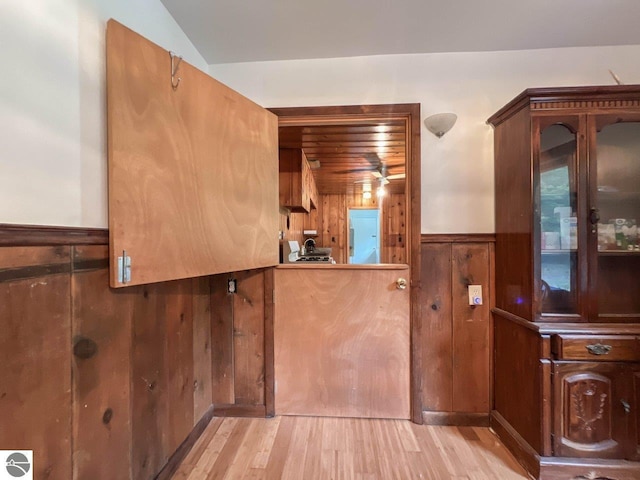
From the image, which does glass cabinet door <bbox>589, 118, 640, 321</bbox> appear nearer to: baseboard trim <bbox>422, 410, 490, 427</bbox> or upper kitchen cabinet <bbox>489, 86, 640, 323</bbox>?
upper kitchen cabinet <bbox>489, 86, 640, 323</bbox>

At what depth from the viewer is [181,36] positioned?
1.69 metres

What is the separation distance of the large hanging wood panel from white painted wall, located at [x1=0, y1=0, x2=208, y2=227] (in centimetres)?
9

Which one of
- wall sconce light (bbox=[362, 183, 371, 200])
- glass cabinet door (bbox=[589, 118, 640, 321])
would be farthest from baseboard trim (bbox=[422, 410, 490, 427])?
wall sconce light (bbox=[362, 183, 371, 200])

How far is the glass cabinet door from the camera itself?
5.20 feet

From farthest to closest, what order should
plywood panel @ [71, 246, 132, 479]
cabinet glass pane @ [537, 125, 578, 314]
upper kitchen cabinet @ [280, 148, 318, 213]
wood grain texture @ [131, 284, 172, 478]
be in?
upper kitchen cabinet @ [280, 148, 318, 213]
cabinet glass pane @ [537, 125, 578, 314]
wood grain texture @ [131, 284, 172, 478]
plywood panel @ [71, 246, 132, 479]

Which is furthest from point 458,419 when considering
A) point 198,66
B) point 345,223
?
point 345,223

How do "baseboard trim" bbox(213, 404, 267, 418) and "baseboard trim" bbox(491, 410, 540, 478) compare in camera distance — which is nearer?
"baseboard trim" bbox(491, 410, 540, 478)

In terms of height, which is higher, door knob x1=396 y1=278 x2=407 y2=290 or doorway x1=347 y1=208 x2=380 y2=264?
doorway x1=347 y1=208 x2=380 y2=264

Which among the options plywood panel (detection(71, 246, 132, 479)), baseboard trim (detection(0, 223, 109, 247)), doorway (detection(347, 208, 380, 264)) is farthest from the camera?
doorway (detection(347, 208, 380, 264))

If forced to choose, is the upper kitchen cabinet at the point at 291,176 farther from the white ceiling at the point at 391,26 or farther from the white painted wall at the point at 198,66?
the white ceiling at the point at 391,26

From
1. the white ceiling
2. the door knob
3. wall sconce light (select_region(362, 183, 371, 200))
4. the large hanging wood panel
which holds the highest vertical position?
the white ceiling

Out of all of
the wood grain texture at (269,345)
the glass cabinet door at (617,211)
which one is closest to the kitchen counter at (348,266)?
the wood grain texture at (269,345)

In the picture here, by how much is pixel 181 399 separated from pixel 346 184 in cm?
386

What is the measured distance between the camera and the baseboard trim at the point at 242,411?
2004 millimetres
